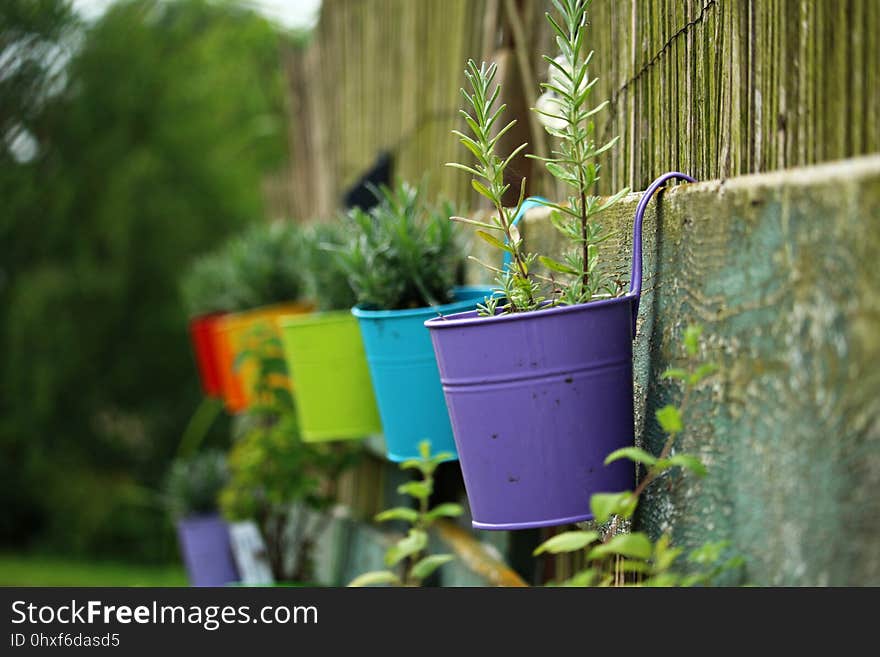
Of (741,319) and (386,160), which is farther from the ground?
(386,160)

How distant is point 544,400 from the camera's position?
123 cm

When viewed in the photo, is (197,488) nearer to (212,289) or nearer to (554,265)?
(212,289)

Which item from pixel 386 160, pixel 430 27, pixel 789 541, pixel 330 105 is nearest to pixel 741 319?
pixel 789 541

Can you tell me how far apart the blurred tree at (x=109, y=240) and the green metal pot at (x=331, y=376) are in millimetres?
4198

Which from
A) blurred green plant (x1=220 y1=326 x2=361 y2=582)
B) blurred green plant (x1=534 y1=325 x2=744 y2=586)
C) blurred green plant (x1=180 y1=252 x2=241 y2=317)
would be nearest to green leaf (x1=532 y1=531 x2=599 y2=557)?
→ blurred green plant (x1=534 y1=325 x2=744 y2=586)

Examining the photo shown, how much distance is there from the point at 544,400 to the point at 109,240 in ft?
18.4

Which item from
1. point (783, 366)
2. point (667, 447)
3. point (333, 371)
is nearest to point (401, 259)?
point (333, 371)

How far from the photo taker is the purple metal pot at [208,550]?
4.14 metres

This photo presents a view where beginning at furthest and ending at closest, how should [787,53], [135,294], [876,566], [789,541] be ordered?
[135,294]
[787,53]
[789,541]
[876,566]

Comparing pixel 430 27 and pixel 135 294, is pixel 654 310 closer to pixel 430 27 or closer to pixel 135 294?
pixel 430 27

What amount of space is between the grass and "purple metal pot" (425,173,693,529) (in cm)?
445

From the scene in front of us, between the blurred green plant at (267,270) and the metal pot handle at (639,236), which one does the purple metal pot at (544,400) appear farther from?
the blurred green plant at (267,270)
